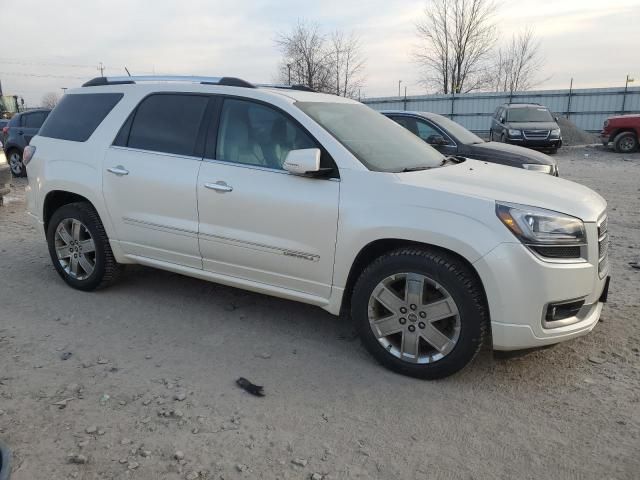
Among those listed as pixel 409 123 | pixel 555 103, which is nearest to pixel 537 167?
pixel 409 123

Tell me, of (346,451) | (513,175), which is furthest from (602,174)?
(346,451)

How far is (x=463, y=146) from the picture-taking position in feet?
28.6

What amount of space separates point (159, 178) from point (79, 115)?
4.26 ft

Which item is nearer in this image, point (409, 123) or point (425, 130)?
point (425, 130)

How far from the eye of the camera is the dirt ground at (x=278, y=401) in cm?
253

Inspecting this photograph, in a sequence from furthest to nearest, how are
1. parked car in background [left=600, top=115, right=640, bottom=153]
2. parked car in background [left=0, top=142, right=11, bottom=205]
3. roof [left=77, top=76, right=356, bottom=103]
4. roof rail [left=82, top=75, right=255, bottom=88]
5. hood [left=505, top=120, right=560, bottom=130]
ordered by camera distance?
parked car in background [left=600, top=115, right=640, bottom=153]
hood [left=505, top=120, right=560, bottom=130]
parked car in background [left=0, top=142, right=11, bottom=205]
roof rail [left=82, top=75, right=255, bottom=88]
roof [left=77, top=76, right=356, bottom=103]

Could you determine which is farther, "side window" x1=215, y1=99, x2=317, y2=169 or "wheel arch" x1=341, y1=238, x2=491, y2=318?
"side window" x1=215, y1=99, x2=317, y2=169

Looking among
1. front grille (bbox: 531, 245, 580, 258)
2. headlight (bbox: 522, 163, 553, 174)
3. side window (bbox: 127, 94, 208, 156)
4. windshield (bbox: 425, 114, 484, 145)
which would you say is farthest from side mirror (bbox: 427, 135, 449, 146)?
front grille (bbox: 531, 245, 580, 258)

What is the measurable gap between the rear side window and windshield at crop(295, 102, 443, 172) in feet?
6.17

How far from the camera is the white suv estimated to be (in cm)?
302

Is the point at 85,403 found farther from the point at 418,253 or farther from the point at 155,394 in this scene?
the point at 418,253

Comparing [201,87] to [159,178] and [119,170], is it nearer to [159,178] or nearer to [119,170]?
[159,178]

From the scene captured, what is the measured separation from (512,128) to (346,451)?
54.7 feet

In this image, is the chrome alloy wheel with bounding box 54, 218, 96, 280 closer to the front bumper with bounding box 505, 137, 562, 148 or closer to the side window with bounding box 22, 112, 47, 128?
the side window with bounding box 22, 112, 47, 128
